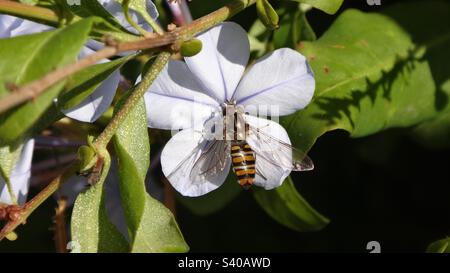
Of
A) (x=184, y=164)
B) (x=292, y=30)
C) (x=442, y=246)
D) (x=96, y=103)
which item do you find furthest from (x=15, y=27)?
(x=442, y=246)

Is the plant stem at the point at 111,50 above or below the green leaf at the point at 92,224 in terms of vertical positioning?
above

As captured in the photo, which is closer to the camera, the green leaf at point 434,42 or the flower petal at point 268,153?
the flower petal at point 268,153

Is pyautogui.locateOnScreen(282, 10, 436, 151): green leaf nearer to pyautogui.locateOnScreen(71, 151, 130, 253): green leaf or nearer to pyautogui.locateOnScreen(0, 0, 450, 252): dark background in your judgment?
pyautogui.locateOnScreen(0, 0, 450, 252): dark background

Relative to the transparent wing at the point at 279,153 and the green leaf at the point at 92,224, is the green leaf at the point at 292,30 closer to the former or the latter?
the transparent wing at the point at 279,153

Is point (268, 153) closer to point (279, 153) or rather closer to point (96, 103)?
point (279, 153)

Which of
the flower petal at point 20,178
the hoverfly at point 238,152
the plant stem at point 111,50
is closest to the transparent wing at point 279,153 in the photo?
the hoverfly at point 238,152

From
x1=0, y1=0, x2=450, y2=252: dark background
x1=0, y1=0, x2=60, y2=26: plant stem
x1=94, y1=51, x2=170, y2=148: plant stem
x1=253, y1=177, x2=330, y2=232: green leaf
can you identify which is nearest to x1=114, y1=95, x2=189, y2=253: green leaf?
x1=94, y1=51, x2=170, y2=148: plant stem
